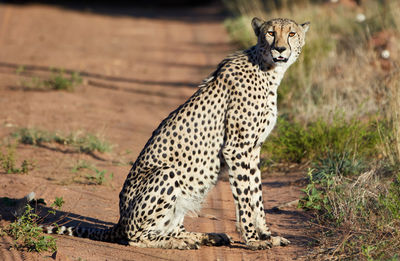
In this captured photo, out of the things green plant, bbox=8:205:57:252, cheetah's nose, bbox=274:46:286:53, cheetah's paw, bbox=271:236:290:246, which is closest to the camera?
green plant, bbox=8:205:57:252

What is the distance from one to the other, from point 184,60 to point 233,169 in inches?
319

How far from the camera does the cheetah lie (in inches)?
173

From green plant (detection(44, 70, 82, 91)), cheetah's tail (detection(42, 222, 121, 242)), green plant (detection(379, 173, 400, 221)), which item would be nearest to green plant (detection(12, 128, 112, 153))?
green plant (detection(44, 70, 82, 91))

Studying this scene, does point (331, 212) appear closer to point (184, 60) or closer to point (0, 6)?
point (184, 60)

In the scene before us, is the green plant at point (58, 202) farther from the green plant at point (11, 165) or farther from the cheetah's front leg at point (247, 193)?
the cheetah's front leg at point (247, 193)

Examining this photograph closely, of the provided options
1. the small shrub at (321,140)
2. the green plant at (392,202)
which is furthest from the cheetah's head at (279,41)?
the small shrub at (321,140)

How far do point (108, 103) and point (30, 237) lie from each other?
196 inches

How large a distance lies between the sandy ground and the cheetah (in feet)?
0.49

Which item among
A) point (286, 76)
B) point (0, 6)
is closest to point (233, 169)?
point (286, 76)

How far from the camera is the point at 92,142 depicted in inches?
271

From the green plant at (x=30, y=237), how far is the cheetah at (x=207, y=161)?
20cm

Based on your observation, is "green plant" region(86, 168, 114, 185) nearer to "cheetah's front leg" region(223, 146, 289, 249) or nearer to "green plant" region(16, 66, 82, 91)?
"cheetah's front leg" region(223, 146, 289, 249)

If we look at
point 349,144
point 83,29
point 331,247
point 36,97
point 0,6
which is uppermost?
point 0,6

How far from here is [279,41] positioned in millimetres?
4496
